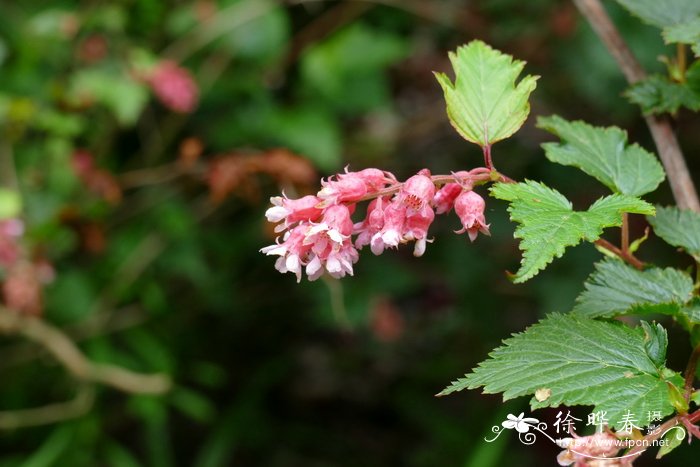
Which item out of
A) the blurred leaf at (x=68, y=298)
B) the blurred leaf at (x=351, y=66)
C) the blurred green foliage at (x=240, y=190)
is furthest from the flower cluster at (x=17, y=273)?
the blurred leaf at (x=351, y=66)

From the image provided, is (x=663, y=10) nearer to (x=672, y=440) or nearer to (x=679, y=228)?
(x=679, y=228)

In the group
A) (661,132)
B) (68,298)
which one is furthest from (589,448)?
(68,298)

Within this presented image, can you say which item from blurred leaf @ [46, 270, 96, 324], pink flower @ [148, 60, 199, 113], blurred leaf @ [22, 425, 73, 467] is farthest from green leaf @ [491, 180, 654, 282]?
blurred leaf @ [22, 425, 73, 467]

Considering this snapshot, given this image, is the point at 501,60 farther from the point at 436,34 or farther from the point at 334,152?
the point at 436,34

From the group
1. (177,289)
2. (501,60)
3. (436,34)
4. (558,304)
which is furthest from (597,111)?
(501,60)

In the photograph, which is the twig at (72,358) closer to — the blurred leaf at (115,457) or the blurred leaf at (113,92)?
the blurred leaf at (115,457)

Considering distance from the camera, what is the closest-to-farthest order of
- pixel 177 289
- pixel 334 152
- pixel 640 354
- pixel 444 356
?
pixel 640 354 < pixel 334 152 < pixel 177 289 < pixel 444 356
